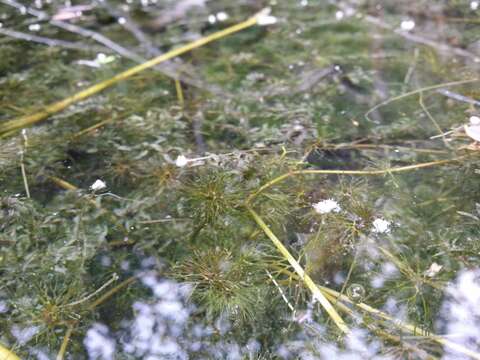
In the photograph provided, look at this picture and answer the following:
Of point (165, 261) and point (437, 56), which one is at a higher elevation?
→ point (437, 56)

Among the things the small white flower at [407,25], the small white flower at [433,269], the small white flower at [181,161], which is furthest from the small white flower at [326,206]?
the small white flower at [407,25]


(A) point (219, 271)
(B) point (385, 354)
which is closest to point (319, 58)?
(A) point (219, 271)

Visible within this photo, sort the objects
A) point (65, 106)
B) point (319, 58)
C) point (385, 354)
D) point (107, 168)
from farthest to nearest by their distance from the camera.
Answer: point (319, 58), point (65, 106), point (107, 168), point (385, 354)

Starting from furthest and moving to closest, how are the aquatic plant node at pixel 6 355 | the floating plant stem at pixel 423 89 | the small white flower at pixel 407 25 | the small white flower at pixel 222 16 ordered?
the small white flower at pixel 222 16, the small white flower at pixel 407 25, the floating plant stem at pixel 423 89, the aquatic plant node at pixel 6 355

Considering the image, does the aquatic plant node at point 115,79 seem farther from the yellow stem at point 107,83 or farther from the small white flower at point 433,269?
the small white flower at point 433,269

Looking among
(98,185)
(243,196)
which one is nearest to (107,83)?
(98,185)

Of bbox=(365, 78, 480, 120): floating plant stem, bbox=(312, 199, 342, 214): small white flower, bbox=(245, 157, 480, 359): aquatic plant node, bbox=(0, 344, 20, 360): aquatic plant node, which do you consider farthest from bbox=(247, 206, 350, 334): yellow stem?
bbox=(365, 78, 480, 120): floating plant stem

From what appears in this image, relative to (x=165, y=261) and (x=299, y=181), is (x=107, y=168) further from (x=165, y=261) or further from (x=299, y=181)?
(x=299, y=181)

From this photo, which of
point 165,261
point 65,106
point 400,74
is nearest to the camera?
point 165,261
